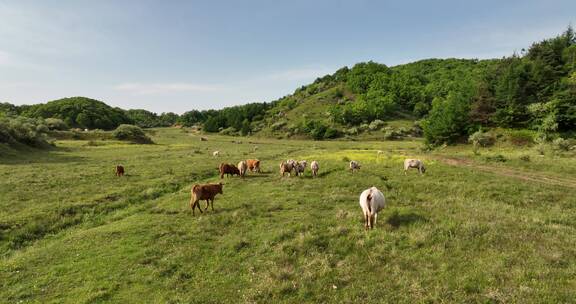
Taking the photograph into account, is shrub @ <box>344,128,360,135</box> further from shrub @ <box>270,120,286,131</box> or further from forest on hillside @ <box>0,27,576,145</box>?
shrub @ <box>270,120,286,131</box>

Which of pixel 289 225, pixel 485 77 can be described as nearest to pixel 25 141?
pixel 289 225

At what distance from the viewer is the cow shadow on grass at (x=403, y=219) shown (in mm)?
13875

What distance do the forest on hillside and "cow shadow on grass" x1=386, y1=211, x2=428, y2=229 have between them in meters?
47.1

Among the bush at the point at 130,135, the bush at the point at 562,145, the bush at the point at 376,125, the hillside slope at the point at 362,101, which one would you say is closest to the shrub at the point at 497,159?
the bush at the point at 562,145

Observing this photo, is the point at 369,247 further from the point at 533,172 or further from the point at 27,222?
the point at 533,172

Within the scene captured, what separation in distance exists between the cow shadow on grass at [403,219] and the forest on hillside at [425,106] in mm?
47090

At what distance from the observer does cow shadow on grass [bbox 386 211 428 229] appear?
45.5 ft

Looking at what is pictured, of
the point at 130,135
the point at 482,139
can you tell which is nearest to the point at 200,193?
the point at 482,139

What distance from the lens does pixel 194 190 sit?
17.2 meters

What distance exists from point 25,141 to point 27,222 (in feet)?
166

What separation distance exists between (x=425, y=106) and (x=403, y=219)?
13637cm

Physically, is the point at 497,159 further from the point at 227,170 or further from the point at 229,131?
the point at 229,131

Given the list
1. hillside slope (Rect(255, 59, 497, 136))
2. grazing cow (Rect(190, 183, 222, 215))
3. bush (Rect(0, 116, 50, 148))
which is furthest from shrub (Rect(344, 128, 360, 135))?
grazing cow (Rect(190, 183, 222, 215))

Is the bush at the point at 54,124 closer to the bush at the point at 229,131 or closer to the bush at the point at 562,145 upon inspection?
the bush at the point at 229,131
